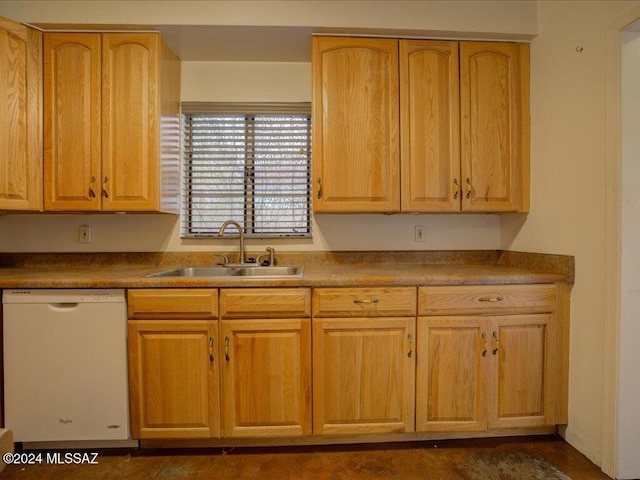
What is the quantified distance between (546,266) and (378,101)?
51.3 inches

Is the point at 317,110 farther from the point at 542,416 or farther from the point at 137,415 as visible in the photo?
the point at 542,416

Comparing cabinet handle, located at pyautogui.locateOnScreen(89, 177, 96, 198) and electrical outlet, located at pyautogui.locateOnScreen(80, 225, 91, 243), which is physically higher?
cabinet handle, located at pyautogui.locateOnScreen(89, 177, 96, 198)

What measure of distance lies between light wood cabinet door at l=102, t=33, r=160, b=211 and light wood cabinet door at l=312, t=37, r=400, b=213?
0.89 meters

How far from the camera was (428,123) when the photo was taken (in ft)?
6.35

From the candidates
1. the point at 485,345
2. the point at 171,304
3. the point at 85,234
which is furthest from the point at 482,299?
the point at 85,234

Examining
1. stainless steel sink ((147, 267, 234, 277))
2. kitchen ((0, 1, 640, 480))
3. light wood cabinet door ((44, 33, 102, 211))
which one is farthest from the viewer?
stainless steel sink ((147, 267, 234, 277))

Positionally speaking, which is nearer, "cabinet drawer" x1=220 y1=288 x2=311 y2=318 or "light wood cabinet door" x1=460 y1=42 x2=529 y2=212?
"cabinet drawer" x1=220 y1=288 x2=311 y2=318

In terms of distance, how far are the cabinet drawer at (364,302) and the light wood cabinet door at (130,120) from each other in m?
1.10

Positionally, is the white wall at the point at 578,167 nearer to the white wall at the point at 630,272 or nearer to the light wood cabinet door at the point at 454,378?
the white wall at the point at 630,272

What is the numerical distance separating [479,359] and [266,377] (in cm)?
106

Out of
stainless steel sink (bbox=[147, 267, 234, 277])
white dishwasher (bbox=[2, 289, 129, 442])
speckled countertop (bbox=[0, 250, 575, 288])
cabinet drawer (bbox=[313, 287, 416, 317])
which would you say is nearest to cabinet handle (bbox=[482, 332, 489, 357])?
speckled countertop (bbox=[0, 250, 575, 288])

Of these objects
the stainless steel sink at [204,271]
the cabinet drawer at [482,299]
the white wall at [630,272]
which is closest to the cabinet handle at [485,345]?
the cabinet drawer at [482,299]

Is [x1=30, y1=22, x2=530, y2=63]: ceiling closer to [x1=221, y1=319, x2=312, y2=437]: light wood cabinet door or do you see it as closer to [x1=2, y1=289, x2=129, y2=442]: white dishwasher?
[x1=2, y1=289, x2=129, y2=442]: white dishwasher

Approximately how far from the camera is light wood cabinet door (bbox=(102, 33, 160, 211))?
1864mm
